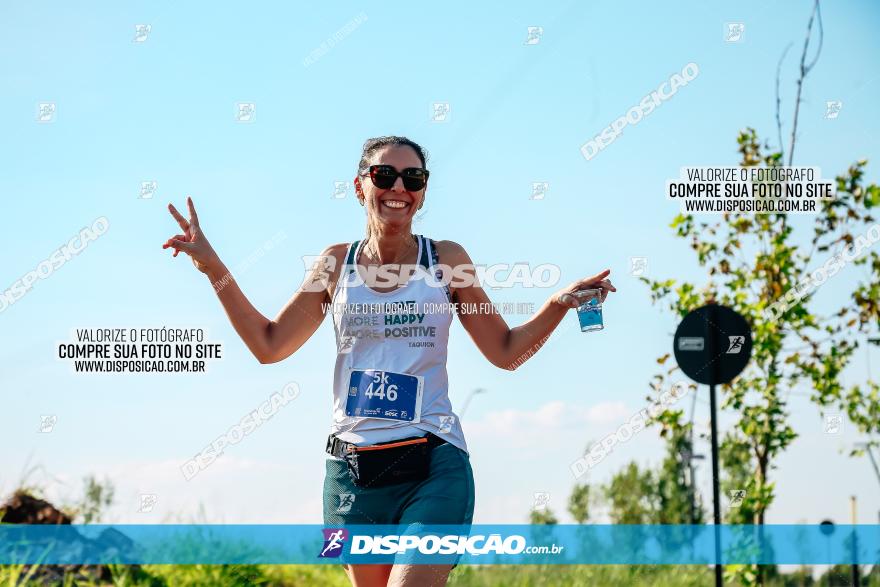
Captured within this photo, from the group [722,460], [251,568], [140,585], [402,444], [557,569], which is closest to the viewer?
[402,444]

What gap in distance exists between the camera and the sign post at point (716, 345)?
7.39 meters

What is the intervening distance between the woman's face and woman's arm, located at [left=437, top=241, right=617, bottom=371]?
0.20 meters

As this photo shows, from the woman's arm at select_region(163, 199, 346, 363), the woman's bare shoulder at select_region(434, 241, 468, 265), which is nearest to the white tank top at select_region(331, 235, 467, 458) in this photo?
the woman's bare shoulder at select_region(434, 241, 468, 265)

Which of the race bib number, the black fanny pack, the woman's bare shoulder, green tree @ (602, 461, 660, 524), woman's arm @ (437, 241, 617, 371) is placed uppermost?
the woman's bare shoulder

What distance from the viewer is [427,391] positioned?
11.9 feet

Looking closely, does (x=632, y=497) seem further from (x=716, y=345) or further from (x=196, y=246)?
(x=196, y=246)

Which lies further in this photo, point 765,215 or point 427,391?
point 765,215

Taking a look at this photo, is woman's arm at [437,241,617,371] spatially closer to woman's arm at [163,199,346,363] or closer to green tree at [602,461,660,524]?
woman's arm at [163,199,346,363]

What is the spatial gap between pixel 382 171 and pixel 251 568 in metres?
4.30

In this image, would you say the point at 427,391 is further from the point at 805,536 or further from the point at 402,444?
the point at 805,536

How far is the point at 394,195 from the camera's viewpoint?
399 cm

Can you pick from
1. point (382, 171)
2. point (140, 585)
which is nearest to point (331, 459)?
point (382, 171)

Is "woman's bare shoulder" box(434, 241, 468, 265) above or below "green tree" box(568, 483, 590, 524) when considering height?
above

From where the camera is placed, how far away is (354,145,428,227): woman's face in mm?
3977
